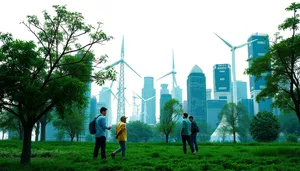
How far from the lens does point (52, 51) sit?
1564 centimetres

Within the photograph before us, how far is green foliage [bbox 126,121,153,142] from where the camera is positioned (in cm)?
11981

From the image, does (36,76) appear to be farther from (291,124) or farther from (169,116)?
(291,124)

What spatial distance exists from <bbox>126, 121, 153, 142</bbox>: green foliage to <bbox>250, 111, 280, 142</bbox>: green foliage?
202ft

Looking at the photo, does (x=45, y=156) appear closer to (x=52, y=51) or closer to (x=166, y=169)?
(x=52, y=51)

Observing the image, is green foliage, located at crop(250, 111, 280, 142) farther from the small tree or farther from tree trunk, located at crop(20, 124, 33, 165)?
tree trunk, located at crop(20, 124, 33, 165)

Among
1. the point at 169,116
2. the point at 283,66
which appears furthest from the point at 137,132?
the point at 283,66

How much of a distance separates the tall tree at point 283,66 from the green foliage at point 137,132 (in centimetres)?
10227

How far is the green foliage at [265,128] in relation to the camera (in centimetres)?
6606

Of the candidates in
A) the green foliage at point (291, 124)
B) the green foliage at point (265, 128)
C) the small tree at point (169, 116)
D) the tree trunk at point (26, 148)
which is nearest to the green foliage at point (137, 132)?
the green foliage at point (291, 124)

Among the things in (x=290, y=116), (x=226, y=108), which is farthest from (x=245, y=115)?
(x=290, y=116)

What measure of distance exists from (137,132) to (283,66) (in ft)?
350

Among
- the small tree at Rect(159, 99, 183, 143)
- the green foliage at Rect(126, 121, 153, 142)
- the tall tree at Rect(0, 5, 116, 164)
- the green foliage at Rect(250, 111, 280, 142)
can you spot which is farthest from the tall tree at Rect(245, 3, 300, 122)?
the green foliage at Rect(126, 121, 153, 142)

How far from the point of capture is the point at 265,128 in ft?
217

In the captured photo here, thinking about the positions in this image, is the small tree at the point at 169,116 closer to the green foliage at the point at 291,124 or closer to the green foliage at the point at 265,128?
the green foliage at the point at 265,128
